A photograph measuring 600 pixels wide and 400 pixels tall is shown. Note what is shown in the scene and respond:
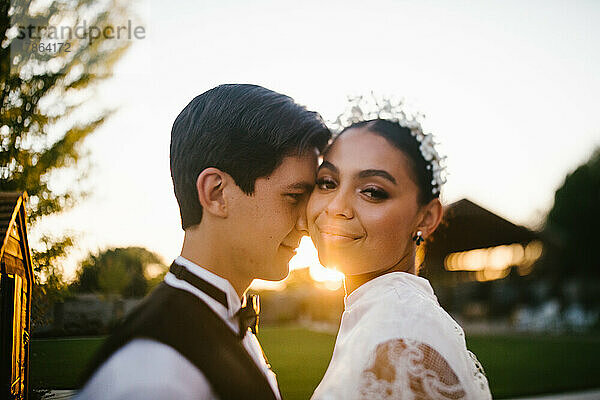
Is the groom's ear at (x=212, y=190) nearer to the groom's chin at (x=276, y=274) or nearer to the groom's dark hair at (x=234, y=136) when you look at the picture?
the groom's dark hair at (x=234, y=136)

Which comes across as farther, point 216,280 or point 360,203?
point 360,203

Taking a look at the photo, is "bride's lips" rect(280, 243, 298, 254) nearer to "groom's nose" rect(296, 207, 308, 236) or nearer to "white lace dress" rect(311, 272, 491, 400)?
"groom's nose" rect(296, 207, 308, 236)

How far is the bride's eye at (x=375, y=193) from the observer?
2.47 metres

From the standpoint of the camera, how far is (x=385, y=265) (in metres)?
2.58

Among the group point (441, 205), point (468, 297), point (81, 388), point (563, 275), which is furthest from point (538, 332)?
point (81, 388)

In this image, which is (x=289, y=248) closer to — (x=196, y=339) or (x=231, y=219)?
(x=231, y=219)

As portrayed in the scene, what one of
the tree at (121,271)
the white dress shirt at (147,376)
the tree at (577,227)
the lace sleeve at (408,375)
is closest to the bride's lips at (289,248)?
the lace sleeve at (408,375)

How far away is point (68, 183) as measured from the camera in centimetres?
327

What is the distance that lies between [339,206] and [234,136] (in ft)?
1.73

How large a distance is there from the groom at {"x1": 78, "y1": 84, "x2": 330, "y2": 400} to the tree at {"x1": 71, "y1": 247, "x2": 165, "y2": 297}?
1057mm

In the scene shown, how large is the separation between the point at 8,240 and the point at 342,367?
5.09ft

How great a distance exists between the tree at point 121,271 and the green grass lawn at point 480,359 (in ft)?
1.05

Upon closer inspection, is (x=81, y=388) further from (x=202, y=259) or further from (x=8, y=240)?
(x=8, y=240)

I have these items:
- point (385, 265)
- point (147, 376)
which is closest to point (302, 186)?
point (385, 265)
